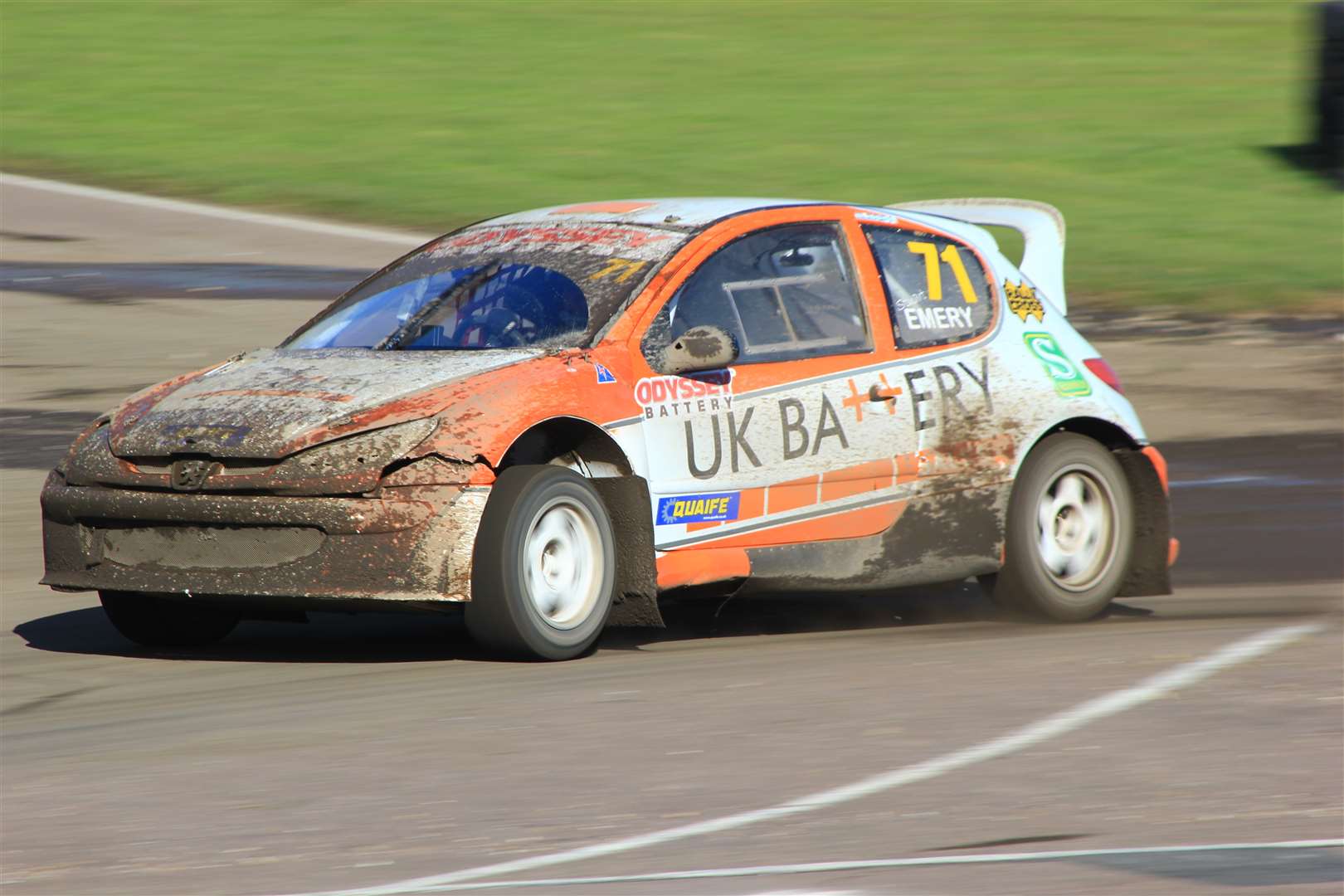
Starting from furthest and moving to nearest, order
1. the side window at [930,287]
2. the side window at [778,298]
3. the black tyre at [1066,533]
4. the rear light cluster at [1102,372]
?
the rear light cluster at [1102,372], the black tyre at [1066,533], the side window at [930,287], the side window at [778,298]

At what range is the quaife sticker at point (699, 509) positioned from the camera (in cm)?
802

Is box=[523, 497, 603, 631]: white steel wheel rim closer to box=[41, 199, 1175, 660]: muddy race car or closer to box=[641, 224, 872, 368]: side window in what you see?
box=[41, 199, 1175, 660]: muddy race car

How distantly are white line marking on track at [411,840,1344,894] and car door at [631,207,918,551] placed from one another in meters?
2.79

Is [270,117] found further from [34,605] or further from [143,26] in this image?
[34,605]

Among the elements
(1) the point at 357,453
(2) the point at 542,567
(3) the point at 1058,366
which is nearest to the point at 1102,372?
(3) the point at 1058,366

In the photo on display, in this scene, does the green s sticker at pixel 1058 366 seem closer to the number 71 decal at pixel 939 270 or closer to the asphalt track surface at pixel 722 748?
the number 71 decal at pixel 939 270

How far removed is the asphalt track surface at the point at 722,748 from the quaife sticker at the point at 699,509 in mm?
490

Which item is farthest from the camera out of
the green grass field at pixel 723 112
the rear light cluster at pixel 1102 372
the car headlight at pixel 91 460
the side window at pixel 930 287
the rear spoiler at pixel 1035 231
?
the green grass field at pixel 723 112

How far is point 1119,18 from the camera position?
34.5 meters

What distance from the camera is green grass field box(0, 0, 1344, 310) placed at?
71.8ft

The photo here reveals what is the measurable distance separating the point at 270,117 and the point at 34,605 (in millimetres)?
18159

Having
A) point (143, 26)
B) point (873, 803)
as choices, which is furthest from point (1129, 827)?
point (143, 26)

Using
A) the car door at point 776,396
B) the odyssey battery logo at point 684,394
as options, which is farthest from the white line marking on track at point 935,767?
the odyssey battery logo at point 684,394

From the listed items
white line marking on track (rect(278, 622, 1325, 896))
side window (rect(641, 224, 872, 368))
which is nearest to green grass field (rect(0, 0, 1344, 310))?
side window (rect(641, 224, 872, 368))
